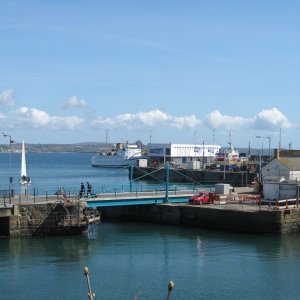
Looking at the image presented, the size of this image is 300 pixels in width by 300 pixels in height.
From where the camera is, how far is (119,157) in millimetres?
174000

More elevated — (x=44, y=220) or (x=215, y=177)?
(x=215, y=177)

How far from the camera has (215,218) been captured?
4581 cm

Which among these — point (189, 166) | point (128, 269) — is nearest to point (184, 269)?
point (128, 269)

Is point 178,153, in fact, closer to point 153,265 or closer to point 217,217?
point 217,217

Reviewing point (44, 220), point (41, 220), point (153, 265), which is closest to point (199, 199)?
point (44, 220)

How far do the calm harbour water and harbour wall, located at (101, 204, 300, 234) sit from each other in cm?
94

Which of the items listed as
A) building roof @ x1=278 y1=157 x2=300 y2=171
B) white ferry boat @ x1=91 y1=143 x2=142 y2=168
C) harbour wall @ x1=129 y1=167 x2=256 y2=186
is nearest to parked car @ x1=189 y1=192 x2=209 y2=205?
building roof @ x1=278 y1=157 x2=300 y2=171

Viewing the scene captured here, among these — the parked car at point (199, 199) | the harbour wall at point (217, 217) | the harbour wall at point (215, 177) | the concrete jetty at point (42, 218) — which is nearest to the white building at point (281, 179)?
the parked car at point (199, 199)

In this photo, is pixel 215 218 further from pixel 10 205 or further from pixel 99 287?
pixel 99 287

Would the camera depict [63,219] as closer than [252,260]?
No

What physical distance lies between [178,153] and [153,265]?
124630mm

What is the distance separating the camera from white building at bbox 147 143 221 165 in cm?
15625

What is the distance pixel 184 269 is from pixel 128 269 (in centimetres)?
302

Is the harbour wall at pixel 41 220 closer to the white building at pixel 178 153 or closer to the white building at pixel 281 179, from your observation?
the white building at pixel 281 179
